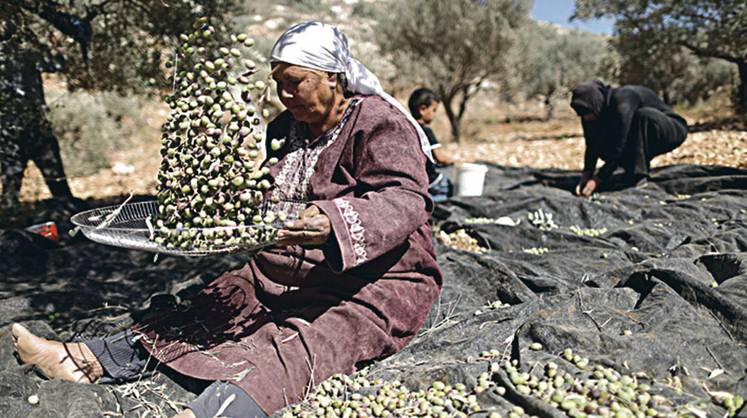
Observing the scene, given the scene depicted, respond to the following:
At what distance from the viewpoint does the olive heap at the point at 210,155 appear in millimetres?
2146

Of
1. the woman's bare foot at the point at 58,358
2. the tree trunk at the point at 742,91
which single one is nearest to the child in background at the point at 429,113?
the woman's bare foot at the point at 58,358

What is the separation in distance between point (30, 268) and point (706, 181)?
20.6 feet

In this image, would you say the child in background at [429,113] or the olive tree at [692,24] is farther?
the olive tree at [692,24]

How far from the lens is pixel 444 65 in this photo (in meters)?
14.5

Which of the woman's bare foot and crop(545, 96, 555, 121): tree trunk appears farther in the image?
crop(545, 96, 555, 121): tree trunk

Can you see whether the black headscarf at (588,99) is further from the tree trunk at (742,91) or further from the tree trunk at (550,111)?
the tree trunk at (550,111)

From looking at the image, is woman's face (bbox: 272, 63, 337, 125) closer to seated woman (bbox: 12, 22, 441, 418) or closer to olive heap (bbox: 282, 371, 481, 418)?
seated woman (bbox: 12, 22, 441, 418)

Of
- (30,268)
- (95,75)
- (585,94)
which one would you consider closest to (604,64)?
(585,94)

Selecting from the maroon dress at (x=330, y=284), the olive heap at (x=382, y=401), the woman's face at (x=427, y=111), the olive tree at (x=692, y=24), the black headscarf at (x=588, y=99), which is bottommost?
the olive heap at (x=382, y=401)

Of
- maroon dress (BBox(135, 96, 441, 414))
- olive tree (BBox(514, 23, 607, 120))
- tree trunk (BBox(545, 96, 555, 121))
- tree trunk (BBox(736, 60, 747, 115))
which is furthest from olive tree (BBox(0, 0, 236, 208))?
tree trunk (BBox(545, 96, 555, 121))

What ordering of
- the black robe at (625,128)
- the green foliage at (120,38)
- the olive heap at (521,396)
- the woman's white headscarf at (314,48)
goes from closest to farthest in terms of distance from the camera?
the olive heap at (521,396)
the woman's white headscarf at (314,48)
the green foliage at (120,38)
the black robe at (625,128)

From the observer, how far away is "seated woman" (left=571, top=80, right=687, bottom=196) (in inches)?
244

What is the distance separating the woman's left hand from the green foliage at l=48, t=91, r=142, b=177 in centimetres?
935

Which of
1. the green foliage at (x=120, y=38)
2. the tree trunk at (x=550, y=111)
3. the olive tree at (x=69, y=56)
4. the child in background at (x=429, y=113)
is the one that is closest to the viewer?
the olive tree at (x=69, y=56)
